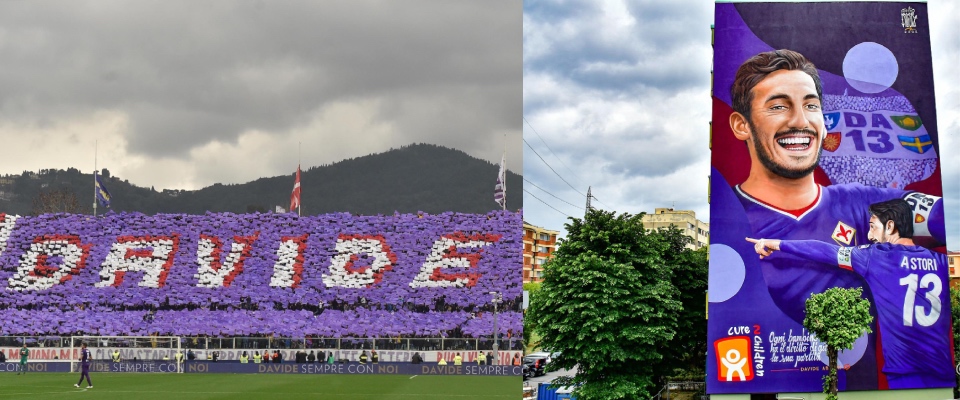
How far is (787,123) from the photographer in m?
29.9

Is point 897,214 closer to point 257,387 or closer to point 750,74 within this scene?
point 750,74

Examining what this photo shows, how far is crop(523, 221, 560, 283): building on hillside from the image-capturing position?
4523 inches

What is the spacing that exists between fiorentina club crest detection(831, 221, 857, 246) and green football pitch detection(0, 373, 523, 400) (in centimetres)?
1247

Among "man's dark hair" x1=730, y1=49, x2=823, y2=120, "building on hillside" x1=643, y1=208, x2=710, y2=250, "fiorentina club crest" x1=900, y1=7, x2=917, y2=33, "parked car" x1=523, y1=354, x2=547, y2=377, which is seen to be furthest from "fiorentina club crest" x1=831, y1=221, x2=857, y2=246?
"building on hillside" x1=643, y1=208, x2=710, y2=250

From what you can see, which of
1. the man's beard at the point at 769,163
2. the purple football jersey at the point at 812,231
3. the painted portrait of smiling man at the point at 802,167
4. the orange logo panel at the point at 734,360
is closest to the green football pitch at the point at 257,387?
the orange logo panel at the point at 734,360

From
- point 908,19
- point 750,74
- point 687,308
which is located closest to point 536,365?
point 687,308

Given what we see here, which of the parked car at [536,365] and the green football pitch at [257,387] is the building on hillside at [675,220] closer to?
the parked car at [536,365]

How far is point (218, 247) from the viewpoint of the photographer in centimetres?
5847

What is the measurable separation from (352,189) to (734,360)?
8130 centimetres

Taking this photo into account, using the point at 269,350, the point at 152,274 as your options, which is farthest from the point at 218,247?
the point at 269,350

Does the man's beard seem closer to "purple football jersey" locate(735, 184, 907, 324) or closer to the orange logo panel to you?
"purple football jersey" locate(735, 184, 907, 324)

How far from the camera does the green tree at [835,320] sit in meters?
26.1

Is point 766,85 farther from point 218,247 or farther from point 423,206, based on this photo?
point 423,206

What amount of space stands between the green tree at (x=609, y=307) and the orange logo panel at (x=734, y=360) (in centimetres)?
175
